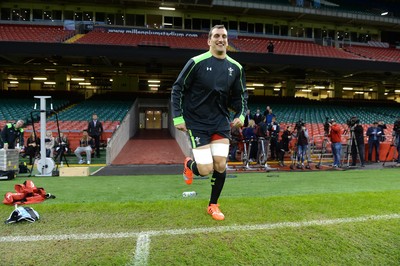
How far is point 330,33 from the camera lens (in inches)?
1283

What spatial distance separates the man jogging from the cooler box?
693 cm

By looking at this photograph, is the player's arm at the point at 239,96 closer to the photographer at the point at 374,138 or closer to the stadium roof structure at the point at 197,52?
the photographer at the point at 374,138

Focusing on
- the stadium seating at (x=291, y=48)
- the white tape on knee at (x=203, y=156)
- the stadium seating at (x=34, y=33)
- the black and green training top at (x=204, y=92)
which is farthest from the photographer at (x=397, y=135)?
the stadium seating at (x=34, y=33)

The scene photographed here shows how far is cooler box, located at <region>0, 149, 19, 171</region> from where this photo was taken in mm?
8250

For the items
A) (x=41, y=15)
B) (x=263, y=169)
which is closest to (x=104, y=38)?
(x=41, y=15)

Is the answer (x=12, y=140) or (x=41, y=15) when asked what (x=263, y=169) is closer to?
(x=12, y=140)

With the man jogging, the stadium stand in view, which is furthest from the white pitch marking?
the stadium stand

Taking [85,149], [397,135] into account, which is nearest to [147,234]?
[85,149]

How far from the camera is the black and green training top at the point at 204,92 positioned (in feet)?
11.6

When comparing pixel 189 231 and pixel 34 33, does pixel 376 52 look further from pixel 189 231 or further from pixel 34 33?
pixel 189 231

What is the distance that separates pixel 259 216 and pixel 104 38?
23.3 meters

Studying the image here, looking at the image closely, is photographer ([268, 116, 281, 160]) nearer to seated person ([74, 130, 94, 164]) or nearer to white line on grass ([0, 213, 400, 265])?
seated person ([74, 130, 94, 164])

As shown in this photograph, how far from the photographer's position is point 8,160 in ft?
27.6

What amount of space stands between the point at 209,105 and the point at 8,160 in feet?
24.1
